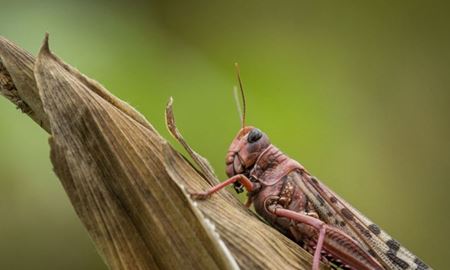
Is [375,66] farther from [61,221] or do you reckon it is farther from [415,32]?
[61,221]

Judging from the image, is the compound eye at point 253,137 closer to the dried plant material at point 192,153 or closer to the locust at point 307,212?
the locust at point 307,212

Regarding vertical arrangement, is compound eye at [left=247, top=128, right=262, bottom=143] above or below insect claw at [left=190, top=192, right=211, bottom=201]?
above

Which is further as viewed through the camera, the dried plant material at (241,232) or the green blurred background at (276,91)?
the green blurred background at (276,91)

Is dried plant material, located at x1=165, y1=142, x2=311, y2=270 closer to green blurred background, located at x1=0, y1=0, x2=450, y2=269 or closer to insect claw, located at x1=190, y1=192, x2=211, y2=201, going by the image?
insect claw, located at x1=190, y1=192, x2=211, y2=201

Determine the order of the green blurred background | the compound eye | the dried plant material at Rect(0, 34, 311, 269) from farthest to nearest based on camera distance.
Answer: the green blurred background, the compound eye, the dried plant material at Rect(0, 34, 311, 269)

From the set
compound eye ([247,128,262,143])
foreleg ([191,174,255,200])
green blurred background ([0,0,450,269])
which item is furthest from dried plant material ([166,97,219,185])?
green blurred background ([0,0,450,269])

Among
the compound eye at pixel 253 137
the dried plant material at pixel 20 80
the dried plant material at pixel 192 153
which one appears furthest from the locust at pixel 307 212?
the dried plant material at pixel 20 80

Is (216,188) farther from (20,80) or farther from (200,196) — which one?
(20,80)

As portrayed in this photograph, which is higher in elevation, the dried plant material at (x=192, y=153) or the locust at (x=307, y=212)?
the dried plant material at (x=192, y=153)

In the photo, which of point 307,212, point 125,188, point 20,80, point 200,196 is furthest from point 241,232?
point 307,212
